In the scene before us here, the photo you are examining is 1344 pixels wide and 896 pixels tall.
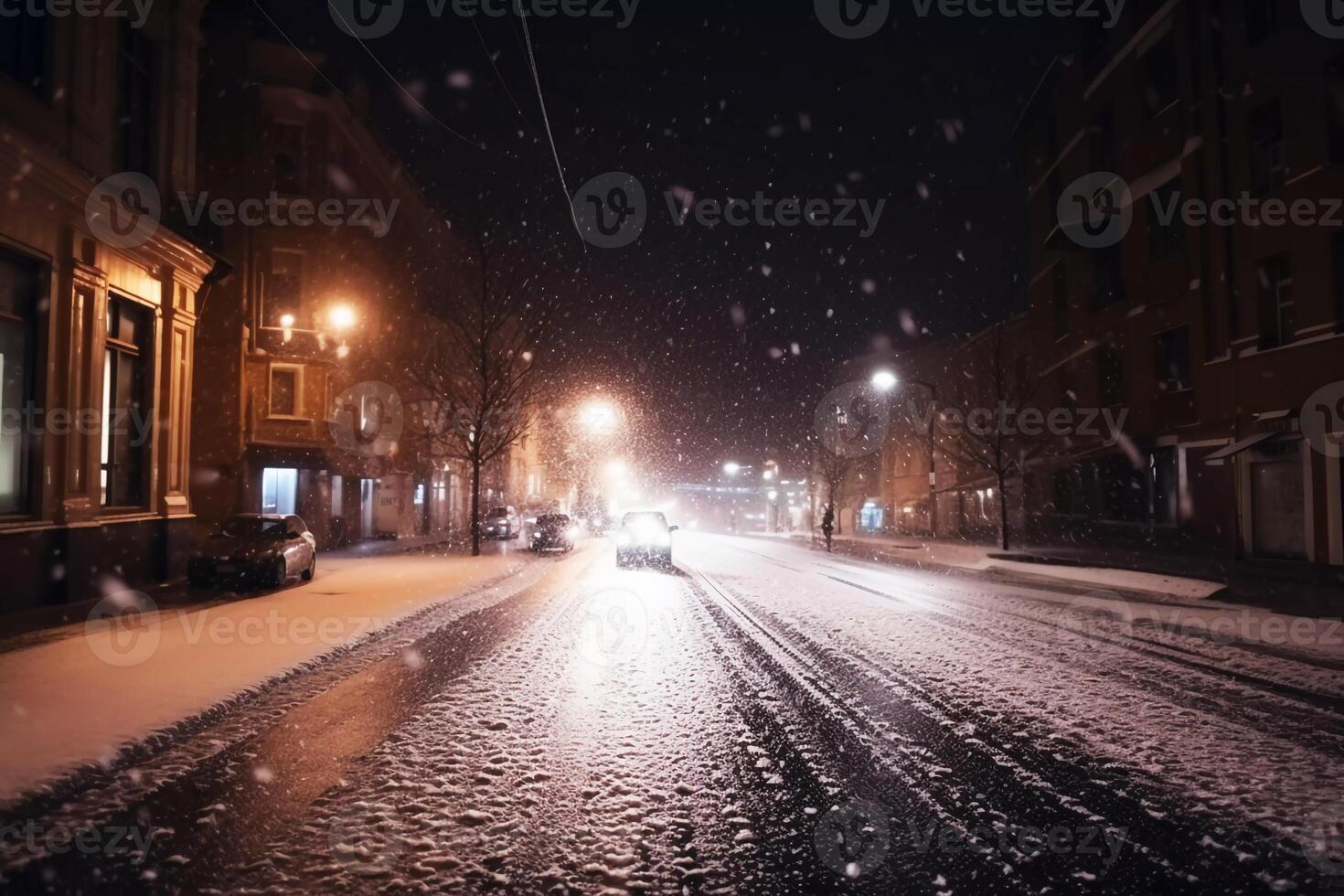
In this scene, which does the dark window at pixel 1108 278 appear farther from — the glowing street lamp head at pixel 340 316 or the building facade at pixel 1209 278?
the glowing street lamp head at pixel 340 316

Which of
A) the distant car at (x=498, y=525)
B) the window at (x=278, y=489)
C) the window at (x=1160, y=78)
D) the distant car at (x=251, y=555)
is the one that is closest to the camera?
the distant car at (x=251, y=555)

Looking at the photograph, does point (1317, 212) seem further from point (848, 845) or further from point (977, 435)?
point (848, 845)

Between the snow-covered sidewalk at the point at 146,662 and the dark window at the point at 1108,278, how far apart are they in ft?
79.8

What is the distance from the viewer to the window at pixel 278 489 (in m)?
28.7

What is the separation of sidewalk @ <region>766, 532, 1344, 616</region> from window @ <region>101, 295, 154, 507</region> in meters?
19.8

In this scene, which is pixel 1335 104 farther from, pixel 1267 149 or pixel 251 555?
pixel 251 555

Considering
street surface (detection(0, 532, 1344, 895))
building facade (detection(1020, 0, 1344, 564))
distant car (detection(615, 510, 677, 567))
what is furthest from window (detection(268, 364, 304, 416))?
building facade (detection(1020, 0, 1344, 564))

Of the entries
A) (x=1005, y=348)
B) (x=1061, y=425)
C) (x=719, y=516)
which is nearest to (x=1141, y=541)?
(x=1061, y=425)

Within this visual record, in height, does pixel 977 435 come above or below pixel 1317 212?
below

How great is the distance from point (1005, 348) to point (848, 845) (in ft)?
135

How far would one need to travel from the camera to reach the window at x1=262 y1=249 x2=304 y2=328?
27578 millimetres

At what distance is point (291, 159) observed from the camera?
28453mm

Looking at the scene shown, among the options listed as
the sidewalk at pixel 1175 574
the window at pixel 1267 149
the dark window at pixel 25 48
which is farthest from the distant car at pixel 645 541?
the window at pixel 1267 149

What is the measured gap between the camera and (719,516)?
136 metres
